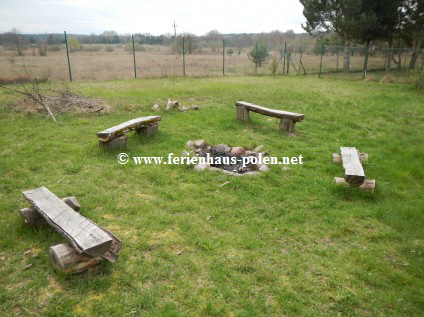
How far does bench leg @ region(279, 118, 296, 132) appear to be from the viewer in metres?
7.12

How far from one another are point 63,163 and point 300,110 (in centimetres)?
644

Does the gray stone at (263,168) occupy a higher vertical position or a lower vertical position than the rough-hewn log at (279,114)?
lower

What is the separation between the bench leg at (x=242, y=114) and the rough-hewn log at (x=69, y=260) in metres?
5.56

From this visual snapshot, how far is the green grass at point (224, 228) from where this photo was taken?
2.72 m

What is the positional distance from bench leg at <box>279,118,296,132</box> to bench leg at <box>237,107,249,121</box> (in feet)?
3.18

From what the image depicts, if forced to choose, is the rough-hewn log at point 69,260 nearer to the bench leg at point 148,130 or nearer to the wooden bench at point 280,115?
the bench leg at point 148,130

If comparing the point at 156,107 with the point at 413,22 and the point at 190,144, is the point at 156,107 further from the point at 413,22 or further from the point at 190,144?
the point at 413,22

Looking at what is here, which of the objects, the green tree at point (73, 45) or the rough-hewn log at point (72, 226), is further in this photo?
the green tree at point (73, 45)

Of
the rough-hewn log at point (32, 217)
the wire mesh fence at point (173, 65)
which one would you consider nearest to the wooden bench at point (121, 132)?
the rough-hewn log at point (32, 217)

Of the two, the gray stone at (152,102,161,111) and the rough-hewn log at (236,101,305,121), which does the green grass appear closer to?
the rough-hewn log at (236,101,305,121)

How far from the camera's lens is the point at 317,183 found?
4.87 m

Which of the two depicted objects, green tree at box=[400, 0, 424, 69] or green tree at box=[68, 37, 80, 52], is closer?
green tree at box=[400, 0, 424, 69]

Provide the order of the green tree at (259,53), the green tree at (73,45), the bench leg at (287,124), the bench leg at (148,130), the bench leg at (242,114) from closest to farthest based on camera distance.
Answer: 1. the bench leg at (148,130)
2. the bench leg at (287,124)
3. the bench leg at (242,114)
4. the green tree at (259,53)
5. the green tree at (73,45)

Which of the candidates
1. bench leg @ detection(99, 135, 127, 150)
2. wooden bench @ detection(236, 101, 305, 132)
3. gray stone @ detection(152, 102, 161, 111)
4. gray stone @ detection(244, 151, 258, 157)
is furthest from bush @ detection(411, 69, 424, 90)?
bench leg @ detection(99, 135, 127, 150)
